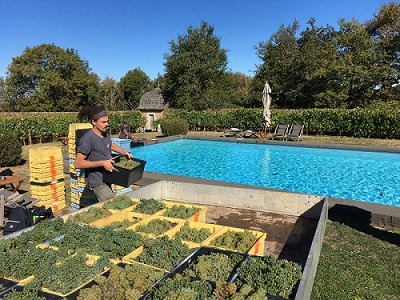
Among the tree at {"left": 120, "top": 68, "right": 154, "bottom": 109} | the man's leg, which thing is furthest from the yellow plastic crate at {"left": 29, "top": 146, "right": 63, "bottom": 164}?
the tree at {"left": 120, "top": 68, "right": 154, "bottom": 109}

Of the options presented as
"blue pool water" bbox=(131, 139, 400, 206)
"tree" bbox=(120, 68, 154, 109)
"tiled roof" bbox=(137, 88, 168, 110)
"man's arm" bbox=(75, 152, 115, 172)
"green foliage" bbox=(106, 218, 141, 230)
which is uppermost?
"tree" bbox=(120, 68, 154, 109)

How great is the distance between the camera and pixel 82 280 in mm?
3242

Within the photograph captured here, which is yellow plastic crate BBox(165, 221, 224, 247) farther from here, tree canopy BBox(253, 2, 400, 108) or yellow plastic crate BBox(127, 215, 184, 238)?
tree canopy BBox(253, 2, 400, 108)

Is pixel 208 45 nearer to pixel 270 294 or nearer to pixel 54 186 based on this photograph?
pixel 54 186

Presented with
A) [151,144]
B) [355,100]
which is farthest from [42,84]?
[355,100]

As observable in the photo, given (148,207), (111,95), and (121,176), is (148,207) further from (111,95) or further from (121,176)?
(111,95)

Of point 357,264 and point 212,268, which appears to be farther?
point 357,264

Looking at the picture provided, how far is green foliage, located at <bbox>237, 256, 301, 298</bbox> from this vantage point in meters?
3.02

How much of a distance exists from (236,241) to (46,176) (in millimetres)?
5006

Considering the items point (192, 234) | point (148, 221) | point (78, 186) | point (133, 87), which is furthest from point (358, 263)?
point (133, 87)

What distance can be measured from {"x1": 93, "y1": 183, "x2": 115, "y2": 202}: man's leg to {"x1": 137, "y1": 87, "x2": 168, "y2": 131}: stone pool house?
25.4 metres

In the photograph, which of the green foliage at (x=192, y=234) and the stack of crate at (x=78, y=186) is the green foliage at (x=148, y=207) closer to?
the green foliage at (x=192, y=234)

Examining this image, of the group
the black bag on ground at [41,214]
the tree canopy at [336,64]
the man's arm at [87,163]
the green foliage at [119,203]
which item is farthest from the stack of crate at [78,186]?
the tree canopy at [336,64]

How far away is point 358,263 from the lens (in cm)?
492
